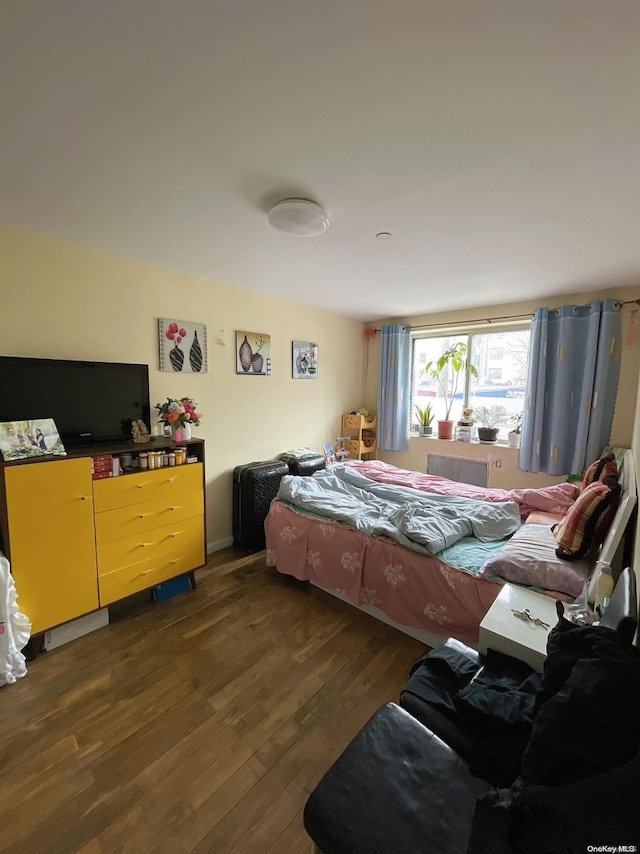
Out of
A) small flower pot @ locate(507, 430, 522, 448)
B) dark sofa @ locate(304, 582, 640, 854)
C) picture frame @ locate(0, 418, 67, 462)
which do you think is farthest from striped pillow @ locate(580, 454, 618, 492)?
picture frame @ locate(0, 418, 67, 462)

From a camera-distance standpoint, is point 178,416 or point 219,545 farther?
point 219,545

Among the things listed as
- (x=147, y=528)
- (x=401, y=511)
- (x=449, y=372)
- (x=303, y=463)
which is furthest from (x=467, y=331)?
(x=147, y=528)

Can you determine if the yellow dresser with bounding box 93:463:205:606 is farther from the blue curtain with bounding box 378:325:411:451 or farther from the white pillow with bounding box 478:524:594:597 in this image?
the blue curtain with bounding box 378:325:411:451

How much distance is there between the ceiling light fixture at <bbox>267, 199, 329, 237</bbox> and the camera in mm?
1594

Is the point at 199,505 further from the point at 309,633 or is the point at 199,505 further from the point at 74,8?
the point at 74,8

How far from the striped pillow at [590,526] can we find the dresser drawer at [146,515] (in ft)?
7.30

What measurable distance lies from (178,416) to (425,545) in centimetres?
187

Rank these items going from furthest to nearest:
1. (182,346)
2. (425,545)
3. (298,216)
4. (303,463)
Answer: (303,463)
(182,346)
(425,545)
(298,216)

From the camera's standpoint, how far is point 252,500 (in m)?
3.03

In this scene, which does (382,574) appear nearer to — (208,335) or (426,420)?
(208,335)

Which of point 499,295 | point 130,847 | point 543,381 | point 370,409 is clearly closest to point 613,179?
point 499,295

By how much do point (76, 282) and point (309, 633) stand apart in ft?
8.60

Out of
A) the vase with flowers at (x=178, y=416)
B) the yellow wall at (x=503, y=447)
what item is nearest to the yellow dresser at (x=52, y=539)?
the vase with flowers at (x=178, y=416)

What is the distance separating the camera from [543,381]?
330cm
